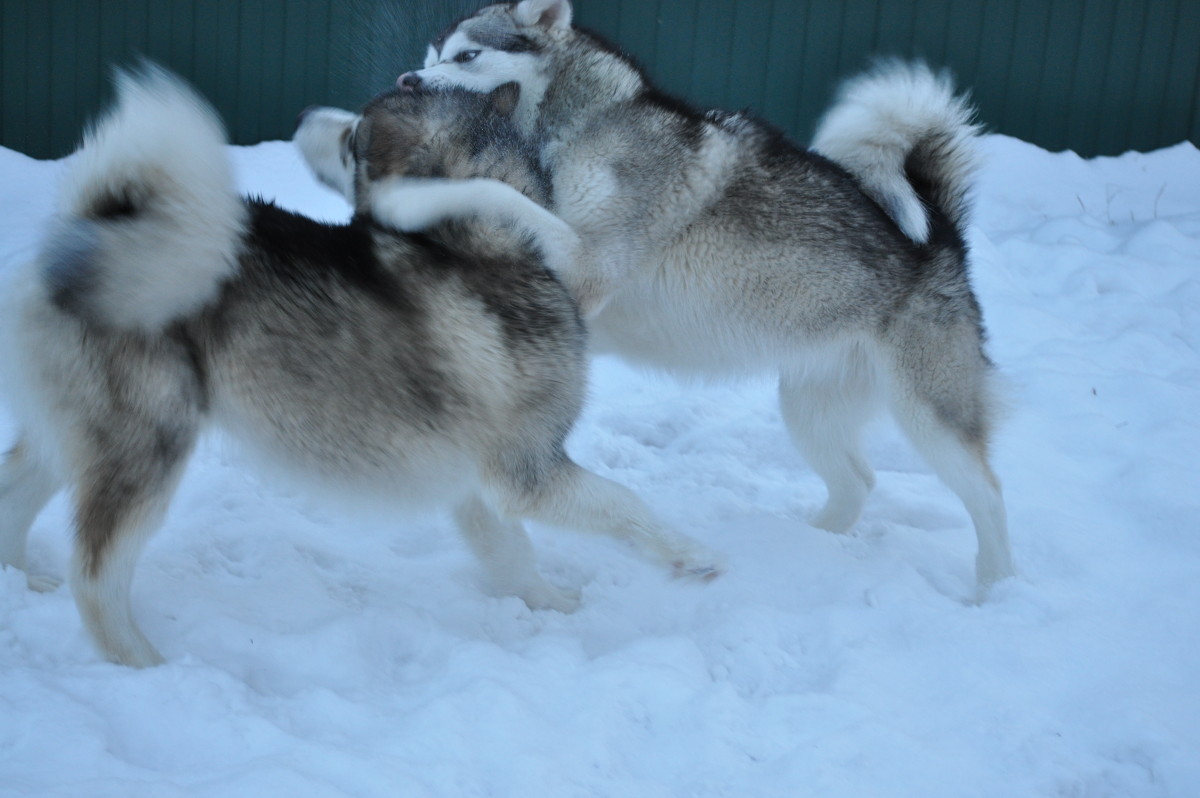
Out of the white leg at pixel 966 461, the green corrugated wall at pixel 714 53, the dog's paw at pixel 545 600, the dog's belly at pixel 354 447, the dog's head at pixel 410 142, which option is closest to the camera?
the dog's belly at pixel 354 447

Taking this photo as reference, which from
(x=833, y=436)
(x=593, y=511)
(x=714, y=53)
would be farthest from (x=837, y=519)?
(x=714, y=53)

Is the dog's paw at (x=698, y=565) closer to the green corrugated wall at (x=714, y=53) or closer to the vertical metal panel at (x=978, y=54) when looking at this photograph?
the green corrugated wall at (x=714, y=53)

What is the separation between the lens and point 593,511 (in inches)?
97.3

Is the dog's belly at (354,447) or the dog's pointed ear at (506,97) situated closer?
the dog's belly at (354,447)

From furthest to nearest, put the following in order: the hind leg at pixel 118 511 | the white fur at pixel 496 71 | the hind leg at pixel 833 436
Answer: the hind leg at pixel 833 436 → the white fur at pixel 496 71 → the hind leg at pixel 118 511

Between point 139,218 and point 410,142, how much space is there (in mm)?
797

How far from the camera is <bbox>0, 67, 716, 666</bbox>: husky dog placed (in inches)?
80.8

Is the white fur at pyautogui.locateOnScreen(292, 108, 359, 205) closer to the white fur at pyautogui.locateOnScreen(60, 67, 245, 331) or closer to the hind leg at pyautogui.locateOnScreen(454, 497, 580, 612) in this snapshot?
the white fur at pyautogui.locateOnScreen(60, 67, 245, 331)

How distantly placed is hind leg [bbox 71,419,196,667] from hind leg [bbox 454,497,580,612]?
87cm

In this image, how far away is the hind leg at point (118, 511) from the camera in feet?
6.83

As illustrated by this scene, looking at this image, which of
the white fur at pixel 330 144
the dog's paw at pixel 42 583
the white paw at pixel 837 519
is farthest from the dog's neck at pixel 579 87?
the dog's paw at pixel 42 583

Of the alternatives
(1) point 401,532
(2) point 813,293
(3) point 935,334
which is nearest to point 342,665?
(1) point 401,532

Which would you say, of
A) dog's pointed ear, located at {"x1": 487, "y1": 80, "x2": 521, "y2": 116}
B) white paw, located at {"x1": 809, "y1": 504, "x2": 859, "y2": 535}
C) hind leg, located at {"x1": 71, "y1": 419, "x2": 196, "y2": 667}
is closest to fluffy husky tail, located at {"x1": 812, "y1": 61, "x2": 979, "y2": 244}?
white paw, located at {"x1": 809, "y1": 504, "x2": 859, "y2": 535}

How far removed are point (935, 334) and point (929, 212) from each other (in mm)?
451
